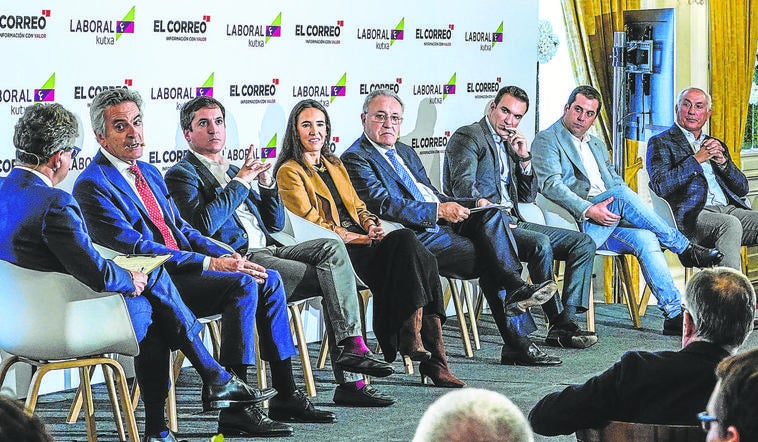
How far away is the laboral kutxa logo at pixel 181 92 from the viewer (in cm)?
565

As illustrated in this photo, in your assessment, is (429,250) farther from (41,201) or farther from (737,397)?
(737,397)

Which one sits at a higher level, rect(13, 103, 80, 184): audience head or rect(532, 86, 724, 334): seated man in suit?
rect(13, 103, 80, 184): audience head

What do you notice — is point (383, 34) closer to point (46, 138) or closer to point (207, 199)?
point (207, 199)

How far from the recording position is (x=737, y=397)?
1753 mm

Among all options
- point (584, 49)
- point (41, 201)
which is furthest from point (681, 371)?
point (584, 49)

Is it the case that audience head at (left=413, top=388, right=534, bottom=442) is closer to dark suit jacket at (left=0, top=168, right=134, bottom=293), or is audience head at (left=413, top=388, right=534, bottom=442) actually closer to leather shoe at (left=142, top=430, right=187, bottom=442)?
dark suit jacket at (left=0, top=168, right=134, bottom=293)

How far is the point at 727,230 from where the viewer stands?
715 cm

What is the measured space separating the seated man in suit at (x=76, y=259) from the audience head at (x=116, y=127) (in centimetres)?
40

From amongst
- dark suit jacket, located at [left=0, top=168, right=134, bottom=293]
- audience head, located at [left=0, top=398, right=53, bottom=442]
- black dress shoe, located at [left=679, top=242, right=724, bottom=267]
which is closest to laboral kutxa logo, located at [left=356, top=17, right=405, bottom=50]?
black dress shoe, located at [left=679, top=242, right=724, bottom=267]

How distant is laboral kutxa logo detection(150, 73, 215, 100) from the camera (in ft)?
18.5

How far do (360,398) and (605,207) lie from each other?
2153 millimetres

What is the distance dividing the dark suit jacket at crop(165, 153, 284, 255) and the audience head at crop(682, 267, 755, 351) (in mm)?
2463

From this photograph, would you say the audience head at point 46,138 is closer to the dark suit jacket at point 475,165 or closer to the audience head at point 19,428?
the dark suit jacket at point 475,165

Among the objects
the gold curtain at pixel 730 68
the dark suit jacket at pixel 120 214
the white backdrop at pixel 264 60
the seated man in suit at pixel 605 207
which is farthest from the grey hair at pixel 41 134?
the gold curtain at pixel 730 68
